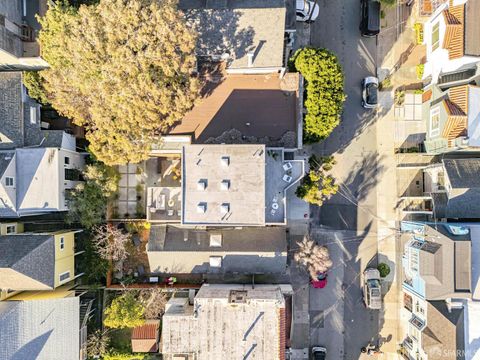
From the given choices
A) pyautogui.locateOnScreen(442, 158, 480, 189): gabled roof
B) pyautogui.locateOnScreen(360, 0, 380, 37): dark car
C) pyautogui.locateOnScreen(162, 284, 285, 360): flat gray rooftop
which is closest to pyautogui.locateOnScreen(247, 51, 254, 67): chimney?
pyautogui.locateOnScreen(360, 0, 380, 37): dark car

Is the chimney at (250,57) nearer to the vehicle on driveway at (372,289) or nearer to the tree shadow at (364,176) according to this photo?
the tree shadow at (364,176)

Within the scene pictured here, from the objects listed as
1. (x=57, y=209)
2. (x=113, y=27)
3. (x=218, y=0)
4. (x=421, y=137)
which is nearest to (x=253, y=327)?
(x=57, y=209)

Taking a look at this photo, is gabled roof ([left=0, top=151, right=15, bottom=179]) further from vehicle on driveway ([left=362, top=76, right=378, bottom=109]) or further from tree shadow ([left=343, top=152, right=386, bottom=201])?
vehicle on driveway ([left=362, top=76, right=378, bottom=109])

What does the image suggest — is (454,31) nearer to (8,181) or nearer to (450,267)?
(450,267)

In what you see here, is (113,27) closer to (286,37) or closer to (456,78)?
(286,37)

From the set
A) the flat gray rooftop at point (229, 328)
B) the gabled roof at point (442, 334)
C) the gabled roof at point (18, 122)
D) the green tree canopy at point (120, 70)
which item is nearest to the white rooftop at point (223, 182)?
the green tree canopy at point (120, 70)

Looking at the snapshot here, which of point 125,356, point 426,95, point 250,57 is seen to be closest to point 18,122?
point 250,57
